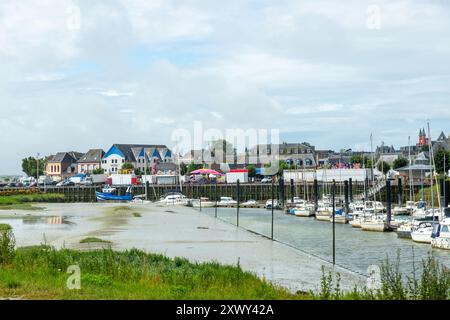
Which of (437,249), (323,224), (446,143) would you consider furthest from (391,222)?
(446,143)

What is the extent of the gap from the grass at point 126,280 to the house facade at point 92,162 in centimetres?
17102

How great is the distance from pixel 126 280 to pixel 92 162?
178718mm

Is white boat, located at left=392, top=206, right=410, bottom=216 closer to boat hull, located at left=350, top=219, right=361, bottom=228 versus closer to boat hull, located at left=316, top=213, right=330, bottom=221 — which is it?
boat hull, located at left=316, top=213, right=330, bottom=221

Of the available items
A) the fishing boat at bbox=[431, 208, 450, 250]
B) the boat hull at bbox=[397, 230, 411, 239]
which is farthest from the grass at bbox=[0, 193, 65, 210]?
the fishing boat at bbox=[431, 208, 450, 250]

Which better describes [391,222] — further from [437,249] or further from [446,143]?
[446,143]

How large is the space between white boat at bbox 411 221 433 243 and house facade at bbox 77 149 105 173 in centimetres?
14847

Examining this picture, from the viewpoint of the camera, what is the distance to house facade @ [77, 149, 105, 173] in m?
196

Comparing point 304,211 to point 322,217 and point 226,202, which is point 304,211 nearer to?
point 322,217

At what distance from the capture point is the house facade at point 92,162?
196 meters

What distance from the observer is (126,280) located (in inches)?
864

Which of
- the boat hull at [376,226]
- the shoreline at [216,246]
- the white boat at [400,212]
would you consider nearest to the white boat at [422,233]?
the boat hull at [376,226]

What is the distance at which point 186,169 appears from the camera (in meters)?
184
